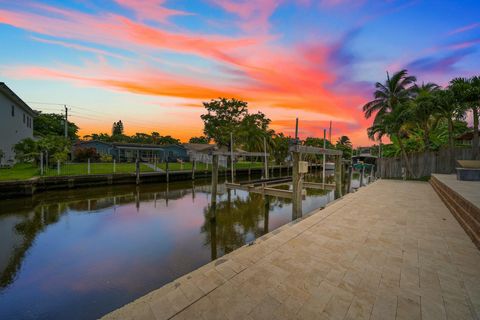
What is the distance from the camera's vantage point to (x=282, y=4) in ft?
36.8

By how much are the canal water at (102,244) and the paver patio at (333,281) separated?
8.43 feet

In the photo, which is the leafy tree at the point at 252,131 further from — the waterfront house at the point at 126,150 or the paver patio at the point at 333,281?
the paver patio at the point at 333,281

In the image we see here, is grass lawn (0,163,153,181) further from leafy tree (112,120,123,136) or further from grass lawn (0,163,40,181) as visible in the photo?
leafy tree (112,120,123,136)

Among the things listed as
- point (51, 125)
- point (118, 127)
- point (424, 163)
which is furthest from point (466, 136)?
point (118, 127)

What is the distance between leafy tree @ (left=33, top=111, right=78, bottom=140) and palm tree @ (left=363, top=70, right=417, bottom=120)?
5400 cm

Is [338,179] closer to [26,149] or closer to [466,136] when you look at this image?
[26,149]

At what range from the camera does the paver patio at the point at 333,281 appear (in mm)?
2455

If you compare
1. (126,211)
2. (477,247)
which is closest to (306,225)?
(477,247)

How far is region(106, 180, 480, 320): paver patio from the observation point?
8.05ft

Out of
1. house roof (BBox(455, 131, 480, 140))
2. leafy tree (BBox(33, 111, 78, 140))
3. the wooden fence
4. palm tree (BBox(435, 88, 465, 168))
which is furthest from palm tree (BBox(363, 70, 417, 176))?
Result: leafy tree (BBox(33, 111, 78, 140))

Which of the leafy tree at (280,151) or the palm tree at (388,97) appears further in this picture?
the leafy tree at (280,151)

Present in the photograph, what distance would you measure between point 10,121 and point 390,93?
136 feet

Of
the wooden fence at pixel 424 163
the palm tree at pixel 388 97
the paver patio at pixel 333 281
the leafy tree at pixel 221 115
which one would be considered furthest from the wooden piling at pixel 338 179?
the leafy tree at pixel 221 115

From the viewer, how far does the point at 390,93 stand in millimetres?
26531
